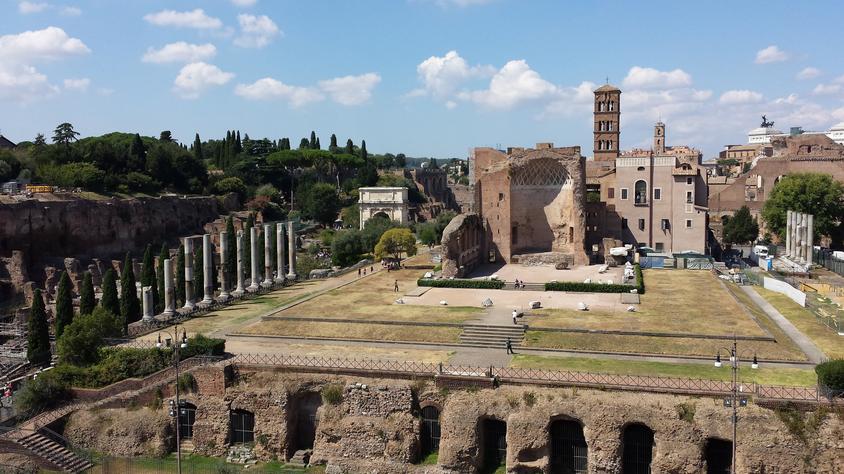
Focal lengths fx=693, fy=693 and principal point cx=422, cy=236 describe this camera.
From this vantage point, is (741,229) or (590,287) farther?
(741,229)

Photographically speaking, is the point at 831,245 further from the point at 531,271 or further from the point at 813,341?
the point at 813,341

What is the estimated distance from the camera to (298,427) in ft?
86.0

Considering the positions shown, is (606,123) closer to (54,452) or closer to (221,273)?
(221,273)

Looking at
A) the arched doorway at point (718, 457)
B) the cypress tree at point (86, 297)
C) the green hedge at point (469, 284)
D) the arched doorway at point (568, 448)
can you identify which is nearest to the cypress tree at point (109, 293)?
the cypress tree at point (86, 297)

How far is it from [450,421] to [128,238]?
170 feet

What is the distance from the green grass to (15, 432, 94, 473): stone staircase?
16.0m

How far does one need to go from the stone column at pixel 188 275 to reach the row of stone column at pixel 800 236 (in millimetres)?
42860

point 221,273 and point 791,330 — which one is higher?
point 221,273

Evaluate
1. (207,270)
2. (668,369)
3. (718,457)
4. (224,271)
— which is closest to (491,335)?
(668,369)

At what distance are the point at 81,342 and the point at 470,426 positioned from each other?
1635 cm

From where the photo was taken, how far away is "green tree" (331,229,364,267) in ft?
190

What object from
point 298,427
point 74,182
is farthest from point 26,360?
point 74,182

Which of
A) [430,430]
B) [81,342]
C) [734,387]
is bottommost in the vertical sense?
[430,430]

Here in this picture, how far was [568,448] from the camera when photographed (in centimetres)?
2391
